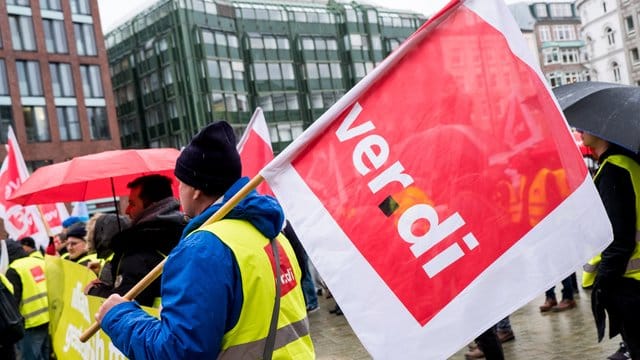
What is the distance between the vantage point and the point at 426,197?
246 cm

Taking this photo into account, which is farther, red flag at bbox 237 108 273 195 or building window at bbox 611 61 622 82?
building window at bbox 611 61 622 82

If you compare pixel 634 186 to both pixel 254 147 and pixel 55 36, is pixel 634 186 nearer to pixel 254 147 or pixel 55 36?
pixel 254 147

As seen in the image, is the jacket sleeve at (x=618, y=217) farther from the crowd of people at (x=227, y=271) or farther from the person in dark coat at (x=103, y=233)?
the person in dark coat at (x=103, y=233)

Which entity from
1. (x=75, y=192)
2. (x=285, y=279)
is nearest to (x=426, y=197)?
(x=285, y=279)

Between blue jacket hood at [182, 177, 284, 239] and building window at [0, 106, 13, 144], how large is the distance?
143ft

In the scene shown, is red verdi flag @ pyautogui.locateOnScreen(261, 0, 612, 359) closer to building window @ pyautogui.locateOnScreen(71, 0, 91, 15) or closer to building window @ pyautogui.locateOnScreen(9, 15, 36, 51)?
building window @ pyautogui.locateOnScreen(9, 15, 36, 51)

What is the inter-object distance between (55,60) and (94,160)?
43.3 meters

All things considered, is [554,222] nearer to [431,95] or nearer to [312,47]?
[431,95]

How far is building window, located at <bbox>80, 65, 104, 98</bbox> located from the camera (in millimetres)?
47156

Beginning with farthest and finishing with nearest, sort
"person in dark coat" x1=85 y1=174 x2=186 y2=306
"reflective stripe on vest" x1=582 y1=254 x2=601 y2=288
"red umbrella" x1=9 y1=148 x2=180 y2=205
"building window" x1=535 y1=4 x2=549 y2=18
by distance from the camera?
"building window" x1=535 y1=4 x2=549 y2=18, "red umbrella" x1=9 y1=148 x2=180 y2=205, "reflective stripe on vest" x1=582 y1=254 x2=601 y2=288, "person in dark coat" x1=85 y1=174 x2=186 y2=306

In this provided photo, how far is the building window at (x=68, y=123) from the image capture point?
4547cm

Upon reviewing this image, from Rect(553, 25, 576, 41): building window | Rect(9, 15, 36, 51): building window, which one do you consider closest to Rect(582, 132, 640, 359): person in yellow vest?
Rect(9, 15, 36, 51): building window

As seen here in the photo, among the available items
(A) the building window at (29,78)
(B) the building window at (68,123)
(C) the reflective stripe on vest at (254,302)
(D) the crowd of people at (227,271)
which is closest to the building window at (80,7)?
(A) the building window at (29,78)

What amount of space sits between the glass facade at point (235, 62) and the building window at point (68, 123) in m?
7.27
